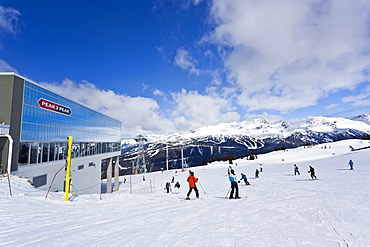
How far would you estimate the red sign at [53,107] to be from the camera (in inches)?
744

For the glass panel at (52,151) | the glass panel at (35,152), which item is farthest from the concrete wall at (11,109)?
the glass panel at (52,151)

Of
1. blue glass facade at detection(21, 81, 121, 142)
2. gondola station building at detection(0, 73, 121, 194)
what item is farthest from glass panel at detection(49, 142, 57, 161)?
blue glass facade at detection(21, 81, 121, 142)

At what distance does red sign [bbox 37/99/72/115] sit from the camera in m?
18.9

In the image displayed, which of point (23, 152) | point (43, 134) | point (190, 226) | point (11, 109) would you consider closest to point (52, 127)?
point (43, 134)

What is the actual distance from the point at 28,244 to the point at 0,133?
15079 mm

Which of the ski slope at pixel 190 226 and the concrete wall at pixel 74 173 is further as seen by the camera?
the concrete wall at pixel 74 173

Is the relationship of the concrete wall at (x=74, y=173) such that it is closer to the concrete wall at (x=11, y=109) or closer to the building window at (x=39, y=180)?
the building window at (x=39, y=180)

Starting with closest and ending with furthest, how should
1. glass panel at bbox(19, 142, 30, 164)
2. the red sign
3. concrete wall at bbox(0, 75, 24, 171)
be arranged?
concrete wall at bbox(0, 75, 24, 171) → glass panel at bbox(19, 142, 30, 164) → the red sign

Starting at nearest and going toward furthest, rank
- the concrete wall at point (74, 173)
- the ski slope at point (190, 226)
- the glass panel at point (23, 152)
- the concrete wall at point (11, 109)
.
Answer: the ski slope at point (190, 226) → the concrete wall at point (11, 109) → the glass panel at point (23, 152) → the concrete wall at point (74, 173)

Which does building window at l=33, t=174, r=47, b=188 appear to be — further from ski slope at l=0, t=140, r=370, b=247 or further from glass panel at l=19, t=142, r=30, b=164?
ski slope at l=0, t=140, r=370, b=247

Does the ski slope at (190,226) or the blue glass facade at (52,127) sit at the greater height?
the blue glass facade at (52,127)

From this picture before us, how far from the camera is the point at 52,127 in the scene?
20438mm

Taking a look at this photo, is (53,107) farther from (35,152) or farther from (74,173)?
(74,173)

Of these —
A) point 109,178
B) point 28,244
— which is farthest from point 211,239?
point 109,178
